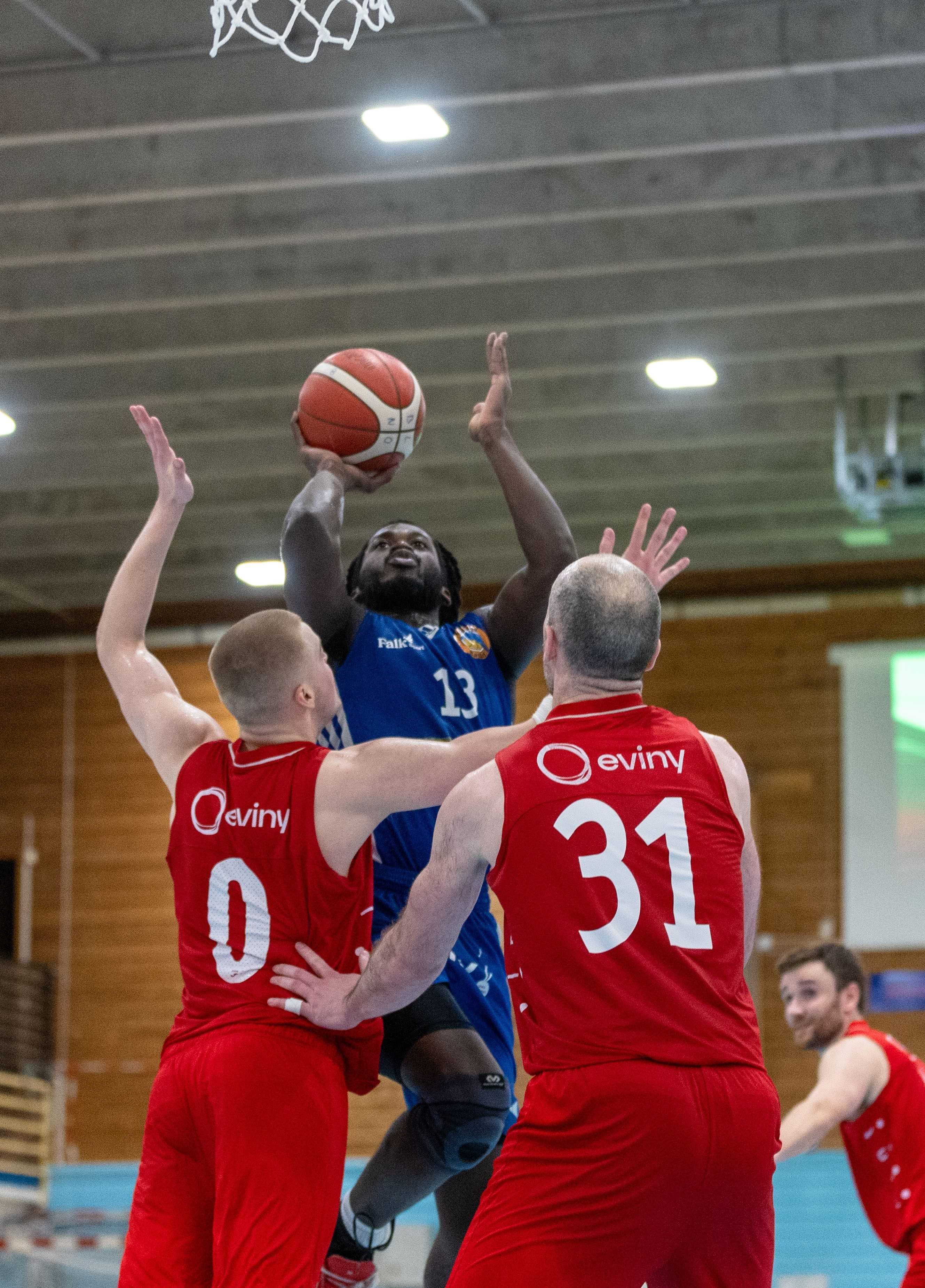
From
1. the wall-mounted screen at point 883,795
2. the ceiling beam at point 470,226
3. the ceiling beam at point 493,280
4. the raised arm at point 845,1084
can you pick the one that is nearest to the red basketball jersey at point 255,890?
the raised arm at point 845,1084

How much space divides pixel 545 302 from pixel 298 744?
31.8 feet

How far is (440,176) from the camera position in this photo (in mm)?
12047

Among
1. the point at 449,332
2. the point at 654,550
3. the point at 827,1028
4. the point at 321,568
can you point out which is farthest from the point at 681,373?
the point at 654,550

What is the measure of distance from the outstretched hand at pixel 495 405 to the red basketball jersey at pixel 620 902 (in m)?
2.13

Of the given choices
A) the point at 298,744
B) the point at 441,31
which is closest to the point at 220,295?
the point at 441,31

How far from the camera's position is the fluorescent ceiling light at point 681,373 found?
48.5 ft

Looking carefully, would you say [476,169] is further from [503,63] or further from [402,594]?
[402,594]

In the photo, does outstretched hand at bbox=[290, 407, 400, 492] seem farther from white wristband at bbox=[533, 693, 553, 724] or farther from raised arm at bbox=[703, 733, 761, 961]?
raised arm at bbox=[703, 733, 761, 961]

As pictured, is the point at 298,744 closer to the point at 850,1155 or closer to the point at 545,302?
the point at 850,1155

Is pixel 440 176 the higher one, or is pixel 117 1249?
pixel 440 176

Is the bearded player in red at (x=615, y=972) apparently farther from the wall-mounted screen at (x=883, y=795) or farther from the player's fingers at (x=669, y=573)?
the wall-mounted screen at (x=883, y=795)

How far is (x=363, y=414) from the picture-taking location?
6250 millimetres

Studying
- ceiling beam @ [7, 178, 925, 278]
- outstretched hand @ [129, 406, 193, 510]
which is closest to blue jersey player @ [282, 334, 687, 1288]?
outstretched hand @ [129, 406, 193, 510]

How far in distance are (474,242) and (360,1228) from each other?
881 centimetres
